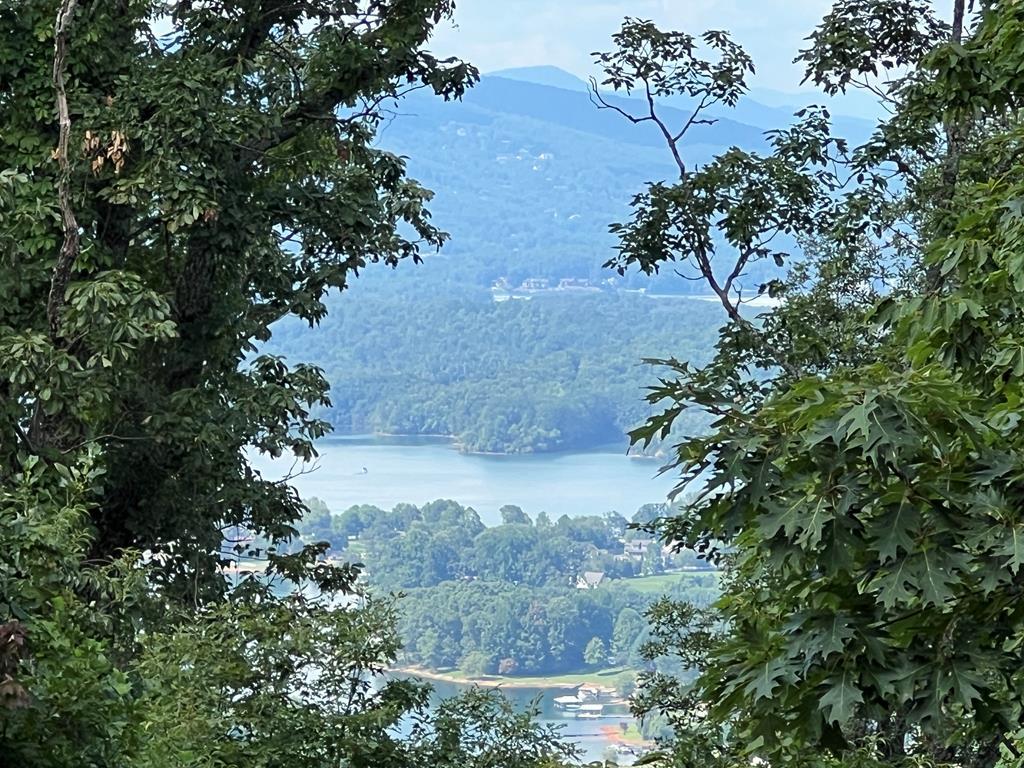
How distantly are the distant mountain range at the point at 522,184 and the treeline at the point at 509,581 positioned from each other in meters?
29.0

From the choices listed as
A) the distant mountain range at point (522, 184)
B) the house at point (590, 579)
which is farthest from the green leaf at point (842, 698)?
the distant mountain range at point (522, 184)

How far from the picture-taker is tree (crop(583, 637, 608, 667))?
2117 cm

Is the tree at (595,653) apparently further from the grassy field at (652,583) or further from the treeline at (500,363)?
the treeline at (500,363)

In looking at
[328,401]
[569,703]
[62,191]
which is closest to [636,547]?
[569,703]

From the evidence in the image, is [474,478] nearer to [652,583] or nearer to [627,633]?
[652,583]

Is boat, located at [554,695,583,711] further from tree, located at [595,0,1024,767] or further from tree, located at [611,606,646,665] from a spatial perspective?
tree, located at [595,0,1024,767]

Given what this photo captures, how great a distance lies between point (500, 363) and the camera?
48312 millimetres

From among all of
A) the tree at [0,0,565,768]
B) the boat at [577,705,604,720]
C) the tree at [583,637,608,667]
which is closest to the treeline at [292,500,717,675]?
the tree at [583,637,608,667]

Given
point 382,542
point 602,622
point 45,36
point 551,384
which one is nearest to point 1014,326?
point 45,36

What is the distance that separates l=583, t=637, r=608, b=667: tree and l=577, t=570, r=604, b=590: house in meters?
2.62

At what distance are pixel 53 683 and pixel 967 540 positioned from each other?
2.33m

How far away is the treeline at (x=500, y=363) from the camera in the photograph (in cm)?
4356

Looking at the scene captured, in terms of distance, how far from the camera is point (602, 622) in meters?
25.8

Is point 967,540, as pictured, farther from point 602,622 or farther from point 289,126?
point 602,622
